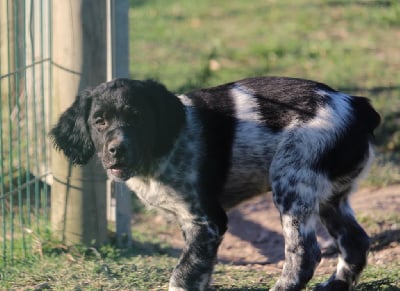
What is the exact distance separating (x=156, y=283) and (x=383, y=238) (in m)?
2.07

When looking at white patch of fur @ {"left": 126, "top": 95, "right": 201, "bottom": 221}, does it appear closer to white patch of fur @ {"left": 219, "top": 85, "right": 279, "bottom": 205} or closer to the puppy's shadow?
white patch of fur @ {"left": 219, "top": 85, "right": 279, "bottom": 205}

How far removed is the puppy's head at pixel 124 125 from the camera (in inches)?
218

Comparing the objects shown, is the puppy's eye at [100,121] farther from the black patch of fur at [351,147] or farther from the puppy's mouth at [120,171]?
the black patch of fur at [351,147]

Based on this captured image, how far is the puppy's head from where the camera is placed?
553cm

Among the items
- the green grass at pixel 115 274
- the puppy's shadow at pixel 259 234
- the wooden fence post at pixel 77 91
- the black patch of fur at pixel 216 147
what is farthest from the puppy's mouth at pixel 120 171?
the puppy's shadow at pixel 259 234

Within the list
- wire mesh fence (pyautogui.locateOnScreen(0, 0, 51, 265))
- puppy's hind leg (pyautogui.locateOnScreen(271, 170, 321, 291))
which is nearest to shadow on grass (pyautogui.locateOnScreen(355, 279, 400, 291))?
puppy's hind leg (pyautogui.locateOnScreen(271, 170, 321, 291))

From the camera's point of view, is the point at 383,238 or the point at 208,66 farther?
the point at 208,66

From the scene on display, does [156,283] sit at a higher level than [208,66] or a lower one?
lower

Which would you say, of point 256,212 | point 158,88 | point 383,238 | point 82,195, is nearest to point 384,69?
point 256,212

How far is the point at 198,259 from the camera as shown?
5691 mm

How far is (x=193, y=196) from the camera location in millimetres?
5730

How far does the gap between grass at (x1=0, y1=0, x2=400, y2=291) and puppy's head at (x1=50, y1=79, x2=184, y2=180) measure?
89 cm

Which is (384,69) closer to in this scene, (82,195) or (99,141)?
(82,195)

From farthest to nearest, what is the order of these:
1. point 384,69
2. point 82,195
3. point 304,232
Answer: point 384,69
point 82,195
point 304,232
